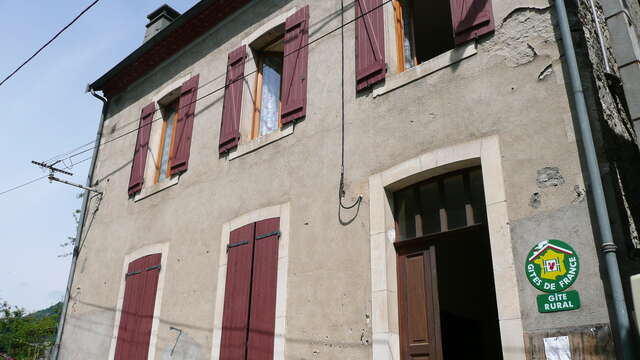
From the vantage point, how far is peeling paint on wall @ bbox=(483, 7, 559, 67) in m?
4.70

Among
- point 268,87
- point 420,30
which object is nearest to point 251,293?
point 268,87

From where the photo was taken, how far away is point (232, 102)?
7.58m

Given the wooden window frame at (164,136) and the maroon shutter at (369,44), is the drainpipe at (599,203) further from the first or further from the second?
the wooden window frame at (164,136)

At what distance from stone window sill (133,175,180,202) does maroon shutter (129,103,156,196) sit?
13 centimetres

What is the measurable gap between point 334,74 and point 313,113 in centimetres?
51

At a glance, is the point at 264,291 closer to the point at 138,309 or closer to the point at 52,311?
the point at 138,309

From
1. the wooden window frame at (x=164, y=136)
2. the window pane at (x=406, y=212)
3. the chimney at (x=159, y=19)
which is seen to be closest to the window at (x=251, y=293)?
the window pane at (x=406, y=212)

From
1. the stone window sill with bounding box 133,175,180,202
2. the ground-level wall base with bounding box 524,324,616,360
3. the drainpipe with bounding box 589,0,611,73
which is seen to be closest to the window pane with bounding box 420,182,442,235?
the ground-level wall base with bounding box 524,324,616,360

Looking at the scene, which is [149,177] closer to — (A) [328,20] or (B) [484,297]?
(A) [328,20]

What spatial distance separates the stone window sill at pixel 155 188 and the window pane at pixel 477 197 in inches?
181

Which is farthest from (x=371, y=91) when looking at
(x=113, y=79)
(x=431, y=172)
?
(x=113, y=79)

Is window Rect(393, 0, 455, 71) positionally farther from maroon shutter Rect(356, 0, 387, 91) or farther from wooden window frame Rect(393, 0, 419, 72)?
maroon shutter Rect(356, 0, 387, 91)

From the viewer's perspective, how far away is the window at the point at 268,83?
742 centimetres

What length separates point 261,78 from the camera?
7.78 metres
